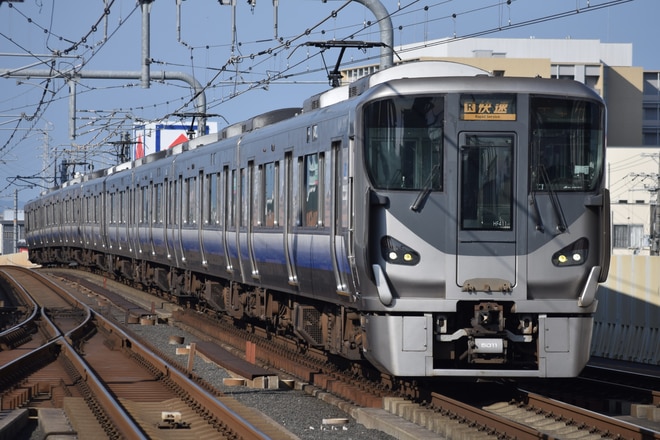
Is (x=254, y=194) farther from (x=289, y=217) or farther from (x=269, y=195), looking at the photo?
(x=289, y=217)

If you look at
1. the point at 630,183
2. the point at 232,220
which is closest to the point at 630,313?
the point at 232,220

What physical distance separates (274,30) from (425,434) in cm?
1285

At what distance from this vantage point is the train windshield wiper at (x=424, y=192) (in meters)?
10.8

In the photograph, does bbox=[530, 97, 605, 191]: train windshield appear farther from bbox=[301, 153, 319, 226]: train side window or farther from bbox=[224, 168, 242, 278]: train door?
bbox=[224, 168, 242, 278]: train door

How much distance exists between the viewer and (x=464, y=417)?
32.8 feet

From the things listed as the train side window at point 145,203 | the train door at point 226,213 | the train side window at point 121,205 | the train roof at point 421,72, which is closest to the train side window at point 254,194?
the train door at point 226,213

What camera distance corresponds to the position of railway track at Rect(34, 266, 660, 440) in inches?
365

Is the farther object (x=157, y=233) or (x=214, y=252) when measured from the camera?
(x=157, y=233)

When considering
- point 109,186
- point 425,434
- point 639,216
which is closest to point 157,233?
point 109,186

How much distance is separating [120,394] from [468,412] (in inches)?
170

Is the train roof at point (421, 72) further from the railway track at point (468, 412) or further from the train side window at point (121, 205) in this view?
the train side window at point (121, 205)

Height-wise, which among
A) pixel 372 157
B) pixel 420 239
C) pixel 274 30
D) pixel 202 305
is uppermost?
pixel 274 30

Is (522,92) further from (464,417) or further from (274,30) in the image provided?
(274,30)

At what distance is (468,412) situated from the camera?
998 cm
